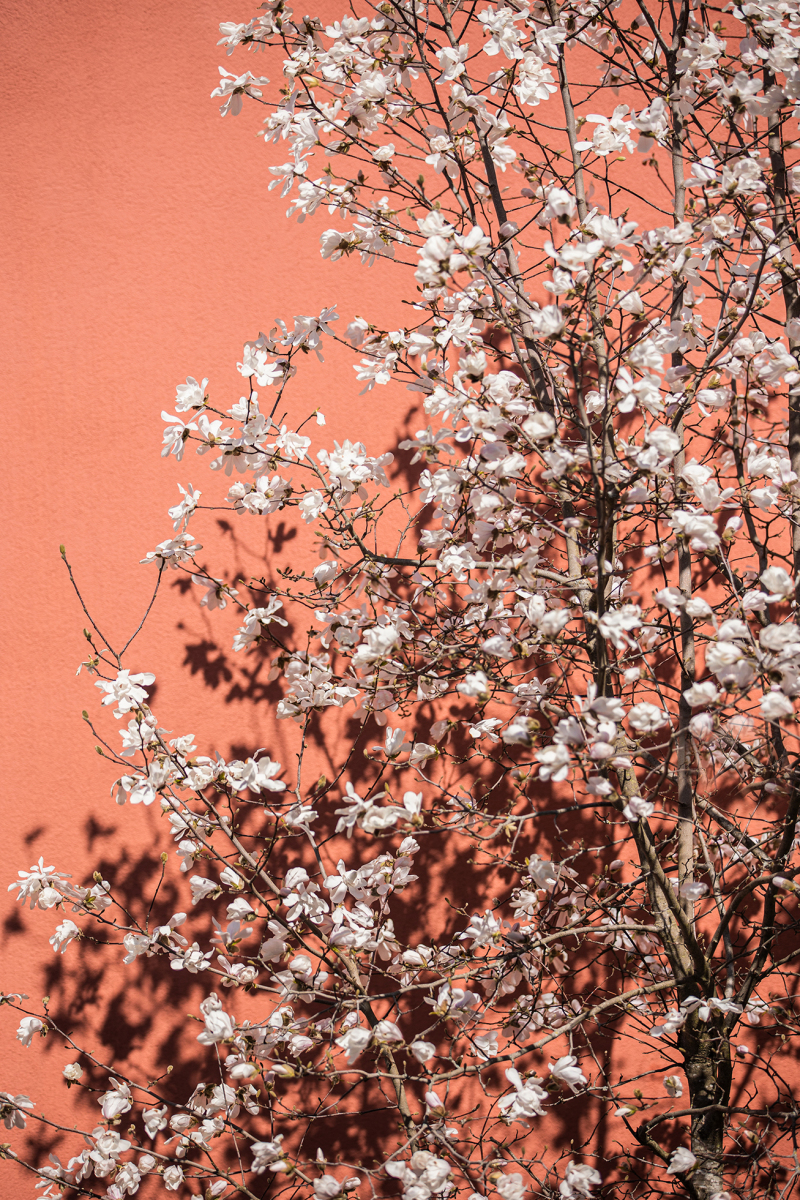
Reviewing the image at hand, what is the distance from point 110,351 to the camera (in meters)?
2.34

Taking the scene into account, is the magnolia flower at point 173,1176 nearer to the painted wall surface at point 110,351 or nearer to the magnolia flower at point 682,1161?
the painted wall surface at point 110,351

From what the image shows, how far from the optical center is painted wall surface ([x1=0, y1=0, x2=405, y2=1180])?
7.27 feet

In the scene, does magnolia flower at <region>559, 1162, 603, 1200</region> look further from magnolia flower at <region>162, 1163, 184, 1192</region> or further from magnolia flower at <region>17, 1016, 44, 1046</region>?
magnolia flower at <region>17, 1016, 44, 1046</region>

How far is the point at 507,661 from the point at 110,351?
5.57 feet

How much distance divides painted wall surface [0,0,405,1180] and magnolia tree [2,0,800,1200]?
0.13 m

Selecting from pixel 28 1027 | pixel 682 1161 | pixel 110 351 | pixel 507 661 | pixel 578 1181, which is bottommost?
pixel 28 1027

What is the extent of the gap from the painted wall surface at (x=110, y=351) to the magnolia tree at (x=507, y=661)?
130mm

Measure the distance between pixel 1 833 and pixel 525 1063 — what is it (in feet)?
5.59

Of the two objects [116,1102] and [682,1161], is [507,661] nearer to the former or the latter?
[682,1161]

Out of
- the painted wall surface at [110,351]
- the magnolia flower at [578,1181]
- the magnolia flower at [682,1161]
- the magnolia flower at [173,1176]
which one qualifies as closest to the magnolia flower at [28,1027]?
the painted wall surface at [110,351]

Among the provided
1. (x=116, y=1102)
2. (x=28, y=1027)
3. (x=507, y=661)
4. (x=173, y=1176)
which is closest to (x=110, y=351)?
(x=507, y=661)

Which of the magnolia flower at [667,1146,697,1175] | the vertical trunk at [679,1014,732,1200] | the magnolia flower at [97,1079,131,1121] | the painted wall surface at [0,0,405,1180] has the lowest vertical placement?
the magnolia flower at [97,1079,131,1121]

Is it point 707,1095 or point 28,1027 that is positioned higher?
point 707,1095

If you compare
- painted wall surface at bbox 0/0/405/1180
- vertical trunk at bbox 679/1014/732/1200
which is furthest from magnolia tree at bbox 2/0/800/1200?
painted wall surface at bbox 0/0/405/1180
